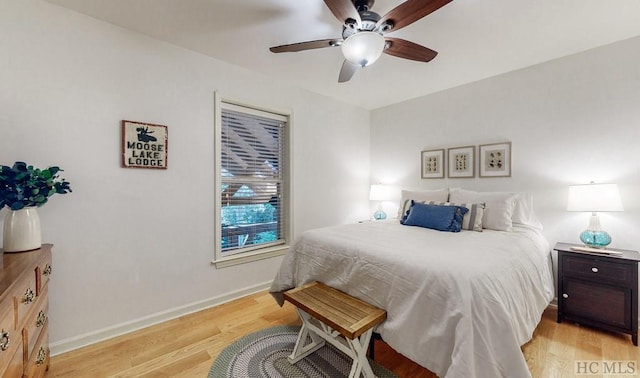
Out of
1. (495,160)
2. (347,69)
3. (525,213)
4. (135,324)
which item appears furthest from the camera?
(495,160)

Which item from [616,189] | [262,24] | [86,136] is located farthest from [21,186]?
[616,189]

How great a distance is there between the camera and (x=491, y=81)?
2924 mm

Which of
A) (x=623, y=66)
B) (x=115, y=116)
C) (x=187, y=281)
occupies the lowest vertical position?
(x=187, y=281)

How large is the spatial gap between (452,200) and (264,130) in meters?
2.23

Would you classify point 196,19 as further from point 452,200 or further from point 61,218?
point 452,200

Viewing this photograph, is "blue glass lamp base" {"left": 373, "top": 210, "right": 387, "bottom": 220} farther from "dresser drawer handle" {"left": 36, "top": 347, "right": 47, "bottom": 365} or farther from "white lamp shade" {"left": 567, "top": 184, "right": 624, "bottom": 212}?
"dresser drawer handle" {"left": 36, "top": 347, "right": 47, "bottom": 365}

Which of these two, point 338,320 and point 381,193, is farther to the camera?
point 381,193

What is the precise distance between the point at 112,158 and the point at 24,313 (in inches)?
46.6

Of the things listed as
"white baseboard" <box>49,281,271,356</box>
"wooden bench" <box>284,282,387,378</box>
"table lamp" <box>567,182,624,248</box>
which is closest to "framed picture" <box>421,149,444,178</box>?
"table lamp" <box>567,182,624,248</box>

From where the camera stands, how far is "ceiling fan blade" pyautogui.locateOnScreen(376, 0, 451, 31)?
4.42 ft

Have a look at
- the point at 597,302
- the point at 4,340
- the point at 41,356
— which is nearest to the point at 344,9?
the point at 4,340

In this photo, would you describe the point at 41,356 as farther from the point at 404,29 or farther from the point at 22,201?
the point at 404,29

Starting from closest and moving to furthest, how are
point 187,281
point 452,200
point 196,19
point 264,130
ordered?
point 196,19, point 187,281, point 452,200, point 264,130

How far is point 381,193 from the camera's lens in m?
3.82
